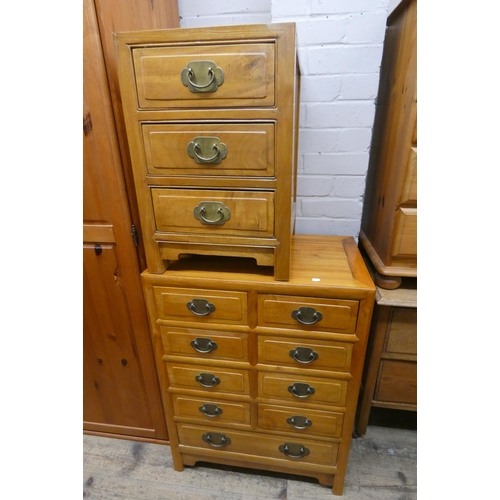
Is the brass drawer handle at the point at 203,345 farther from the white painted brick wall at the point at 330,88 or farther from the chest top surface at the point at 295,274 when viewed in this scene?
the white painted brick wall at the point at 330,88

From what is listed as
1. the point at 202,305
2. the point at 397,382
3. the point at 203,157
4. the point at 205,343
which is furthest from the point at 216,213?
the point at 397,382

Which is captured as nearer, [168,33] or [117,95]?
[168,33]

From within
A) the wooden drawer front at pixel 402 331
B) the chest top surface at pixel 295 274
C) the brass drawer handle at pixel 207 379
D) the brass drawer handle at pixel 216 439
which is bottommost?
the brass drawer handle at pixel 216 439

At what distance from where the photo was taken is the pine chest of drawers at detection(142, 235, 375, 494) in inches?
32.7

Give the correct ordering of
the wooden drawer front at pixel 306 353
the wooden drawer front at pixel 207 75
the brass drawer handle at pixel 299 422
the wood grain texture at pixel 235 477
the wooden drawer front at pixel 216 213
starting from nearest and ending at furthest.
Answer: the wooden drawer front at pixel 207 75 → the wooden drawer front at pixel 216 213 → the wooden drawer front at pixel 306 353 → the brass drawer handle at pixel 299 422 → the wood grain texture at pixel 235 477

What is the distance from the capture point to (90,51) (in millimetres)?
766

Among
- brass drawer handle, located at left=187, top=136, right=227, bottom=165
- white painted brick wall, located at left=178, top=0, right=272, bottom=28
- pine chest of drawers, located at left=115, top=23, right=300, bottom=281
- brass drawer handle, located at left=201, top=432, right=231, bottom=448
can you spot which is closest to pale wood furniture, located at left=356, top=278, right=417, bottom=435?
pine chest of drawers, located at left=115, top=23, right=300, bottom=281

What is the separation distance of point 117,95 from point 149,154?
0.23 meters

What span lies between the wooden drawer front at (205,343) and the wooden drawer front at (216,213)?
0.32 metres

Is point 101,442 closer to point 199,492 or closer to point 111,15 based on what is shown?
point 199,492

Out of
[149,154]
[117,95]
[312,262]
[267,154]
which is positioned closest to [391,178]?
[312,262]

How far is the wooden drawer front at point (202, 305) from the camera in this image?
2.81 feet

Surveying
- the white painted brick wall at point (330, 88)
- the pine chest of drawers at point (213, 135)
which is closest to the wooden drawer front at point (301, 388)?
the pine chest of drawers at point (213, 135)

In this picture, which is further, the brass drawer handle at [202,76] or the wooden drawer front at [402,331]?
the wooden drawer front at [402,331]
